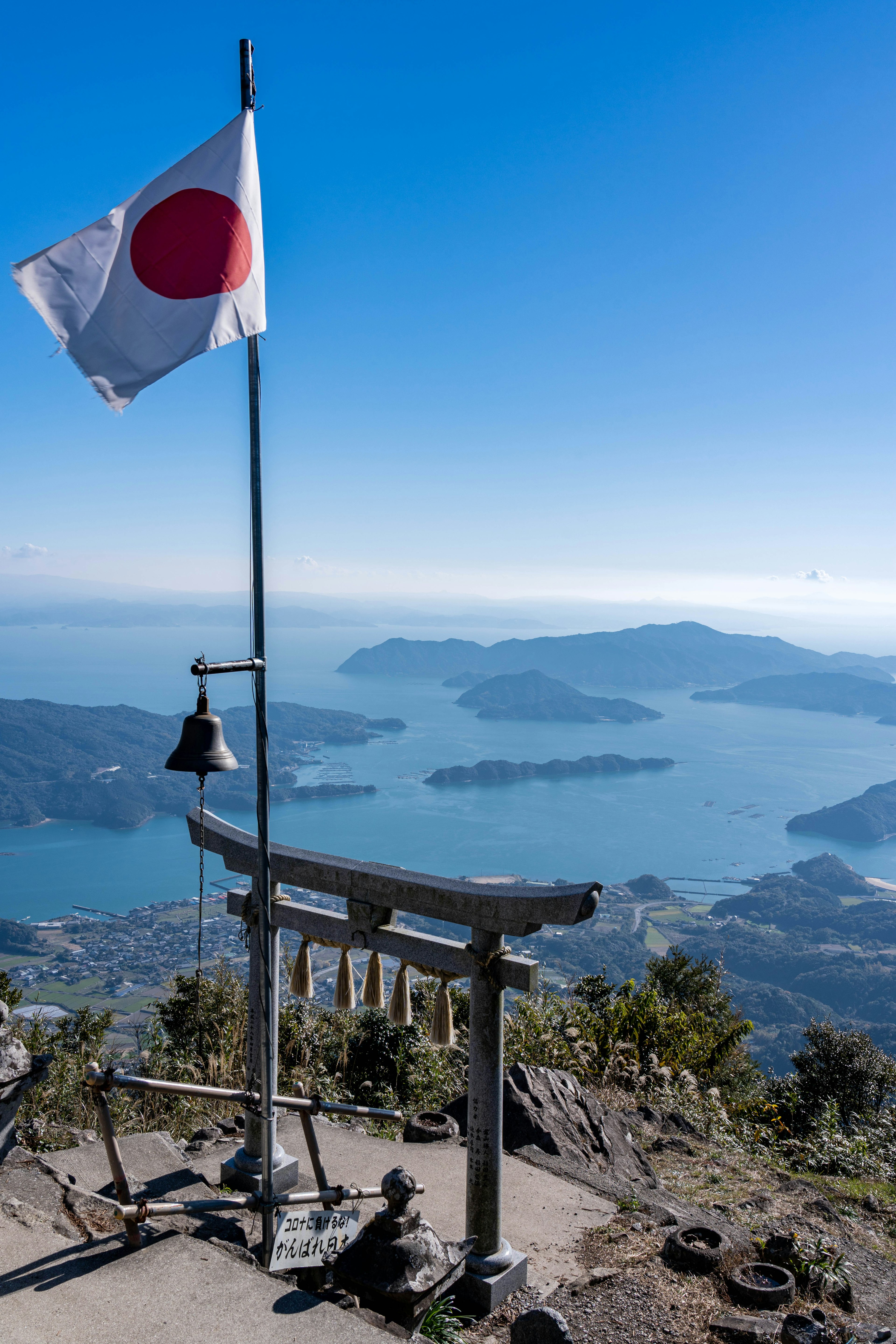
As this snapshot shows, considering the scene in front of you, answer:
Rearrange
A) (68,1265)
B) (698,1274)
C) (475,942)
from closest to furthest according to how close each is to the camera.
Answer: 1. (68,1265)
2. (475,942)
3. (698,1274)

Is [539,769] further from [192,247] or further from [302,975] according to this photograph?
[192,247]

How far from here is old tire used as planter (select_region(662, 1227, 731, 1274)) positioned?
4.52 meters

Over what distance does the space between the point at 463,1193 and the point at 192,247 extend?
18.1 ft

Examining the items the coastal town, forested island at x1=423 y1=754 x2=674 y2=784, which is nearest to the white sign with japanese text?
the coastal town

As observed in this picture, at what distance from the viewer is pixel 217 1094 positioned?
3807 mm

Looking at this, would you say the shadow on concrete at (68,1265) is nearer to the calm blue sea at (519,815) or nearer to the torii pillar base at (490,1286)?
the torii pillar base at (490,1286)

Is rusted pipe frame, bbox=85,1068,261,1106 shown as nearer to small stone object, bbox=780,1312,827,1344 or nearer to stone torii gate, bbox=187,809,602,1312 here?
stone torii gate, bbox=187,809,602,1312

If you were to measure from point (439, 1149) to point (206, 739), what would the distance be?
4.21 metres

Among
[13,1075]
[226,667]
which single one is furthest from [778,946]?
[226,667]

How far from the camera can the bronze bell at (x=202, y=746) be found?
335 cm

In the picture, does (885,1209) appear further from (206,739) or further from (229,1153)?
(206,739)

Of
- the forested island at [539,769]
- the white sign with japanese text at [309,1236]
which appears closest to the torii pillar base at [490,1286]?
the white sign with japanese text at [309,1236]

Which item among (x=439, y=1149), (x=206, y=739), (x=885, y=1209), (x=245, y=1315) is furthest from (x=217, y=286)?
(x=885, y=1209)

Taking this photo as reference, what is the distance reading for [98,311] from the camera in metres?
2.83
